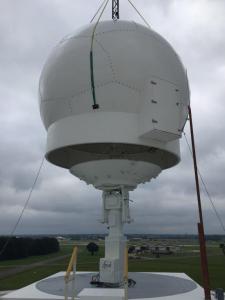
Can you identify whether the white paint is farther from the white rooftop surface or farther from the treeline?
the treeline

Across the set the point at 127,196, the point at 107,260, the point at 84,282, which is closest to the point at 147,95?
the point at 127,196

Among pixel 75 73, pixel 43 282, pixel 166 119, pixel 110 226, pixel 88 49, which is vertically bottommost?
pixel 43 282

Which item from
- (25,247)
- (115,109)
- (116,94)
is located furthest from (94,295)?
(25,247)

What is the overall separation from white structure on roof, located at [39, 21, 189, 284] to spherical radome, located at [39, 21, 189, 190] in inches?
1.4

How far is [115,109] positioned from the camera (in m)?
13.9

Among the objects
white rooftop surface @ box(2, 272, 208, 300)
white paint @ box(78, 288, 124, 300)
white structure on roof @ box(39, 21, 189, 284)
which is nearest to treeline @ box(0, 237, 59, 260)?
white rooftop surface @ box(2, 272, 208, 300)

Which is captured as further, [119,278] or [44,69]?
[44,69]

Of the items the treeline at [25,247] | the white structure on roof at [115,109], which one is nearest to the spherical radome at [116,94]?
the white structure on roof at [115,109]

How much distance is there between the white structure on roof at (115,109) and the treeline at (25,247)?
4849 centimetres

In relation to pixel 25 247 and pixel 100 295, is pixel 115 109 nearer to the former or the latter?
pixel 100 295

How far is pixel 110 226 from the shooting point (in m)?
15.4

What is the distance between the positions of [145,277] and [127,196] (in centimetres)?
491

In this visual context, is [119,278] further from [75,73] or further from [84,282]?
[75,73]

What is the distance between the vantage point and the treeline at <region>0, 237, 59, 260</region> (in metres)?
64.7
